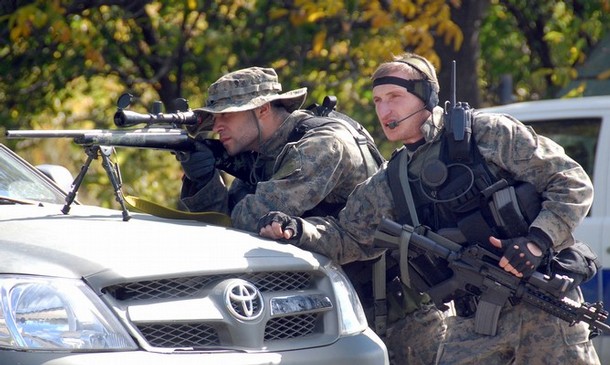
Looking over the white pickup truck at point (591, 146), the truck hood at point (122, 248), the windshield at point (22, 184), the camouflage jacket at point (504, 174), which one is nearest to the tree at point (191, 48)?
the white pickup truck at point (591, 146)

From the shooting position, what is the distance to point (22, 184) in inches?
179

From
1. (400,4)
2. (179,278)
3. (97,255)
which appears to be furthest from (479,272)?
(400,4)

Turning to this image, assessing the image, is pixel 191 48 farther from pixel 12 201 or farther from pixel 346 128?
pixel 12 201

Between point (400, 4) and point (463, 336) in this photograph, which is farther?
point (400, 4)

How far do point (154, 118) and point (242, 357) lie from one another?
1436mm

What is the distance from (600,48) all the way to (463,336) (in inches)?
258

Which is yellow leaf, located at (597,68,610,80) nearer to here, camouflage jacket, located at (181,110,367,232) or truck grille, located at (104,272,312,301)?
camouflage jacket, located at (181,110,367,232)

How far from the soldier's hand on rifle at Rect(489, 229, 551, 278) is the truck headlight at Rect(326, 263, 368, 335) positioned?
0.55m

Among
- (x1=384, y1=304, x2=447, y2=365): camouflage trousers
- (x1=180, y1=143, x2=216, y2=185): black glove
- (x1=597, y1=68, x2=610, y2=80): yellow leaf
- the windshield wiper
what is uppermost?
the windshield wiper

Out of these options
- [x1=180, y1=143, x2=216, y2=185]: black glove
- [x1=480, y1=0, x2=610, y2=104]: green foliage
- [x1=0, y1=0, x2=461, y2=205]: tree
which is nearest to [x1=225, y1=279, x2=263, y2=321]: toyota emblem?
[x1=180, y1=143, x2=216, y2=185]: black glove

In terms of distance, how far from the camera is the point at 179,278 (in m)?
3.57

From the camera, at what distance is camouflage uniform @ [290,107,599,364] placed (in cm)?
410

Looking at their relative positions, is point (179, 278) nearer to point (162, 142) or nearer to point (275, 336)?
point (275, 336)

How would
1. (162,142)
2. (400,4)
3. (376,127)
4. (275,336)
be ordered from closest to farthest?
(275,336)
(162,142)
(400,4)
(376,127)
